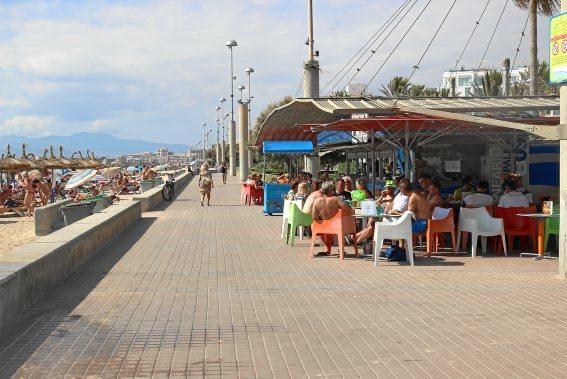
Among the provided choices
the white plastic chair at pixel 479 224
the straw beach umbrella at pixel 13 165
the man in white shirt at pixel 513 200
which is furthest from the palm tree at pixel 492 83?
the white plastic chair at pixel 479 224

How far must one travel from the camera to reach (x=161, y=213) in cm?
2188

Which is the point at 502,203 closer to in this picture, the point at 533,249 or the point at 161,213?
the point at 533,249

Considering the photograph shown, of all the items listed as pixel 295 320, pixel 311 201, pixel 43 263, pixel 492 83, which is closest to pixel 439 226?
pixel 311 201

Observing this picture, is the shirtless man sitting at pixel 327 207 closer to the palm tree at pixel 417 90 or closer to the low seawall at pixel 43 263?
the low seawall at pixel 43 263

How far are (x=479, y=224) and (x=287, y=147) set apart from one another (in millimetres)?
12712

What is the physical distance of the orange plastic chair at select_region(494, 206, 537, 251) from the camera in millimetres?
12133

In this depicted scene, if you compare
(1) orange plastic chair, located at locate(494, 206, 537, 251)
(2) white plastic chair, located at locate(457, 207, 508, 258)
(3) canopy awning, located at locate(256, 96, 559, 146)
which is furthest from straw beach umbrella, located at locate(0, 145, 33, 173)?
(1) orange plastic chair, located at locate(494, 206, 537, 251)

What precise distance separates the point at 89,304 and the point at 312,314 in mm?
2358

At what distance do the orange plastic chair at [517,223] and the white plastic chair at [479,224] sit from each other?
0.43m

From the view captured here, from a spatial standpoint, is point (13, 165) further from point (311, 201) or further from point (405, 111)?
point (405, 111)

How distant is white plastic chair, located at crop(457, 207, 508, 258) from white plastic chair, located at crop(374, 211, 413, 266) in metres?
1.45

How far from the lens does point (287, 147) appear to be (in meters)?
24.1

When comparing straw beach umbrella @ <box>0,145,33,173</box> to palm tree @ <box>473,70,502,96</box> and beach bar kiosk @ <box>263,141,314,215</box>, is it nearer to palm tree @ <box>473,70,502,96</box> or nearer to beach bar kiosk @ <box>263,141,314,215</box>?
beach bar kiosk @ <box>263,141,314,215</box>

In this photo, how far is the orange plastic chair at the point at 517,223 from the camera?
39.8ft
